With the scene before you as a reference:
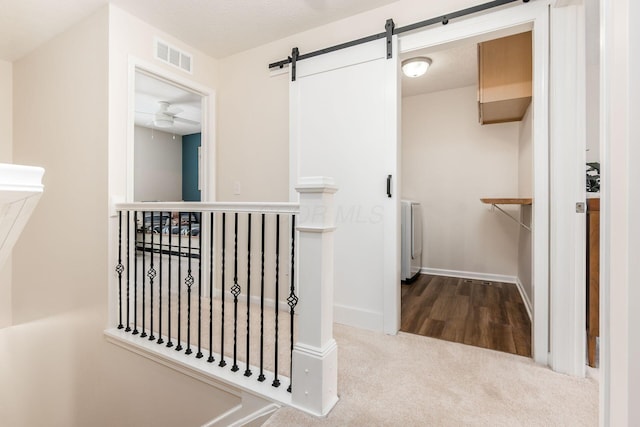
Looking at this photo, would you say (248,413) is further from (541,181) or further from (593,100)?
(593,100)

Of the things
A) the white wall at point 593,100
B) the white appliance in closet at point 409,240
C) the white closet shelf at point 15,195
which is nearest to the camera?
the white closet shelf at point 15,195

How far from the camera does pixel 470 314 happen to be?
250 cm

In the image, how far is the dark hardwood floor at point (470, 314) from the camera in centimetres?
204

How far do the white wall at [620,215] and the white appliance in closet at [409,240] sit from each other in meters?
2.50

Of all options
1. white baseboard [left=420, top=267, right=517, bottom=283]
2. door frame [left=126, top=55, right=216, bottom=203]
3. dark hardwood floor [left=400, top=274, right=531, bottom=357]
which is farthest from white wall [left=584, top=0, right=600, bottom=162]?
door frame [left=126, top=55, right=216, bottom=203]

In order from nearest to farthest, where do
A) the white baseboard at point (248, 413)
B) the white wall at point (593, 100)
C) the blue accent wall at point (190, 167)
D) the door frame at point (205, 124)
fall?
the white baseboard at point (248, 413), the white wall at point (593, 100), the door frame at point (205, 124), the blue accent wall at point (190, 167)

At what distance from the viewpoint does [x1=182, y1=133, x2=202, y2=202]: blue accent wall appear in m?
3.00

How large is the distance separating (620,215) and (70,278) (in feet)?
10.5

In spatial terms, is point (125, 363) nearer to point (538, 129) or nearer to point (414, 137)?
point (538, 129)

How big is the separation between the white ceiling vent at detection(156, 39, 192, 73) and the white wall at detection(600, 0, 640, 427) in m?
2.72

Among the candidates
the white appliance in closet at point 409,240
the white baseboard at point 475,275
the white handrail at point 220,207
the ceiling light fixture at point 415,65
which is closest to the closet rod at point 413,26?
the ceiling light fixture at point 415,65

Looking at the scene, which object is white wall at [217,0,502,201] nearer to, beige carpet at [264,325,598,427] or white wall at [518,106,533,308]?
beige carpet at [264,325,598,427]

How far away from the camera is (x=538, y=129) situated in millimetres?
1664

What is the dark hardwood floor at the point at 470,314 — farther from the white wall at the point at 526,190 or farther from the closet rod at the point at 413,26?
the closet rod at the point at 413,26
